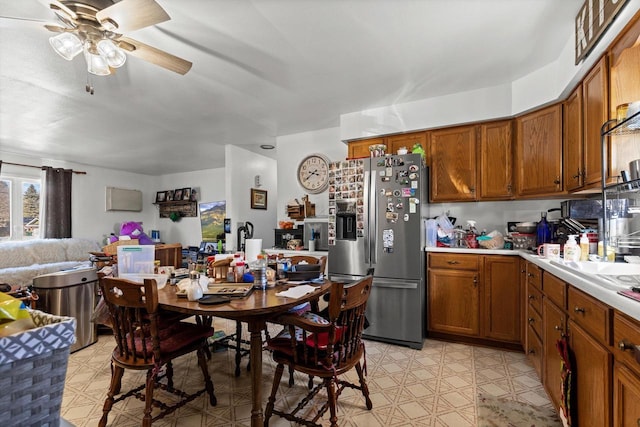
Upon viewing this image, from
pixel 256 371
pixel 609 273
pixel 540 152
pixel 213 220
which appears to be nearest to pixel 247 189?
pixel 213 220

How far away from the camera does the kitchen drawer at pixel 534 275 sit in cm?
213

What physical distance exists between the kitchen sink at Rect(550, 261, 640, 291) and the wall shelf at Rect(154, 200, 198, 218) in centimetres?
688

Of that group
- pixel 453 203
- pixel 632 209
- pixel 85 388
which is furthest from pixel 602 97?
pixel 85 388

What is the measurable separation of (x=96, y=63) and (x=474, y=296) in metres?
3.47

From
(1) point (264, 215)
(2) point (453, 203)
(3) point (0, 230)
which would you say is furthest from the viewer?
(1) point (264, 215)

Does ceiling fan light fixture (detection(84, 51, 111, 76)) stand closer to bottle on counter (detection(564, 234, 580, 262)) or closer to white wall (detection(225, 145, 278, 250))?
white wall (detection(225, 145, 278, 250))

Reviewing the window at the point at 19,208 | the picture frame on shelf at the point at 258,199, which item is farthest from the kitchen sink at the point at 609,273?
the window at the point at 19,208

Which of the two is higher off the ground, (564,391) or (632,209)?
(632,209)

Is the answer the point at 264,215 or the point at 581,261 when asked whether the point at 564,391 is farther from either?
the point at 264,215

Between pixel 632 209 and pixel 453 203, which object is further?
pixel 453 203

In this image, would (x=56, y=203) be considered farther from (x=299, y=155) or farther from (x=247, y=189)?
(x=299, y=155)

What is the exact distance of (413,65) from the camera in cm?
257

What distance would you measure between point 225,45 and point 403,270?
2.44 meters

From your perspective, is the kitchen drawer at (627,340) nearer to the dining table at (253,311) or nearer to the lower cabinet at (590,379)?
the lower cabinet at (590,379)
